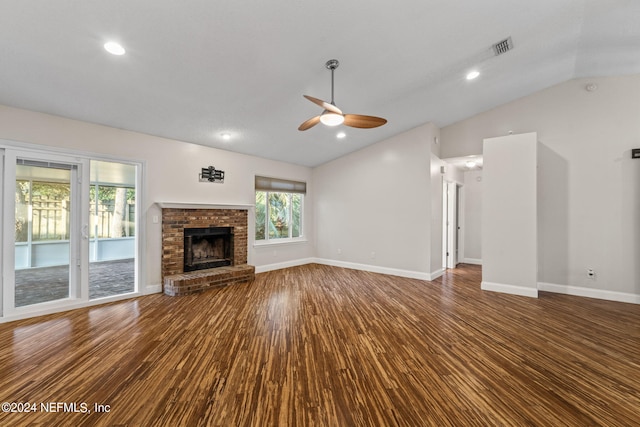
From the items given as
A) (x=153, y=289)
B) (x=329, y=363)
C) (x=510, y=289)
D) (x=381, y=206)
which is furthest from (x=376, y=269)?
(x=153, y=289)

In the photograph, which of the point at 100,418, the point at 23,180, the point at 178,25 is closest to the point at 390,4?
the point at 178,25

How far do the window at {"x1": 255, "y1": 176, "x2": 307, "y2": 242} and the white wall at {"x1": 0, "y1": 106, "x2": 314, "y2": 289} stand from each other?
23 cm

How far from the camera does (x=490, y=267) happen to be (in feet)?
15.4

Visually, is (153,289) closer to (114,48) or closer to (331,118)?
(114,48)

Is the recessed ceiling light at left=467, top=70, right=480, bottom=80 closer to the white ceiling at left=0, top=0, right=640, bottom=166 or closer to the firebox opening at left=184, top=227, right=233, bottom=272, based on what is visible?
the white ceiling at left=0, top=0, right=640, bottom=166

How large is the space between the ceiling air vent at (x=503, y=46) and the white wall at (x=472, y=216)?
4.28 metres

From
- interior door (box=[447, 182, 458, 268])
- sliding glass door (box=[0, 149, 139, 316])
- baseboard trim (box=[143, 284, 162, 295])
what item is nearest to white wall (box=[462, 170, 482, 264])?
interior door (box=[447, 182, 458, 268])

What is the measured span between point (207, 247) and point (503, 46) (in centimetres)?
570

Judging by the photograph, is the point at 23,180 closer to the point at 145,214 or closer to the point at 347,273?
the point at 145,214

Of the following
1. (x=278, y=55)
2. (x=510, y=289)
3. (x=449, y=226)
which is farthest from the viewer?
(x=449, y=226)

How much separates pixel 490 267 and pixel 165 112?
226 inches

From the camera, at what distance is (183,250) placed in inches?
190

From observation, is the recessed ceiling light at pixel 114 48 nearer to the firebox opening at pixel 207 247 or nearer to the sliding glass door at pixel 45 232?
the sliding glass door at pixel 45 232

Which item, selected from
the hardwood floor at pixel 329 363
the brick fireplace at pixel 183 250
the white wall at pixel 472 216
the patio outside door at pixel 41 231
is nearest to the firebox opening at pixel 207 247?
the brick fireplace at pixel 183 250
